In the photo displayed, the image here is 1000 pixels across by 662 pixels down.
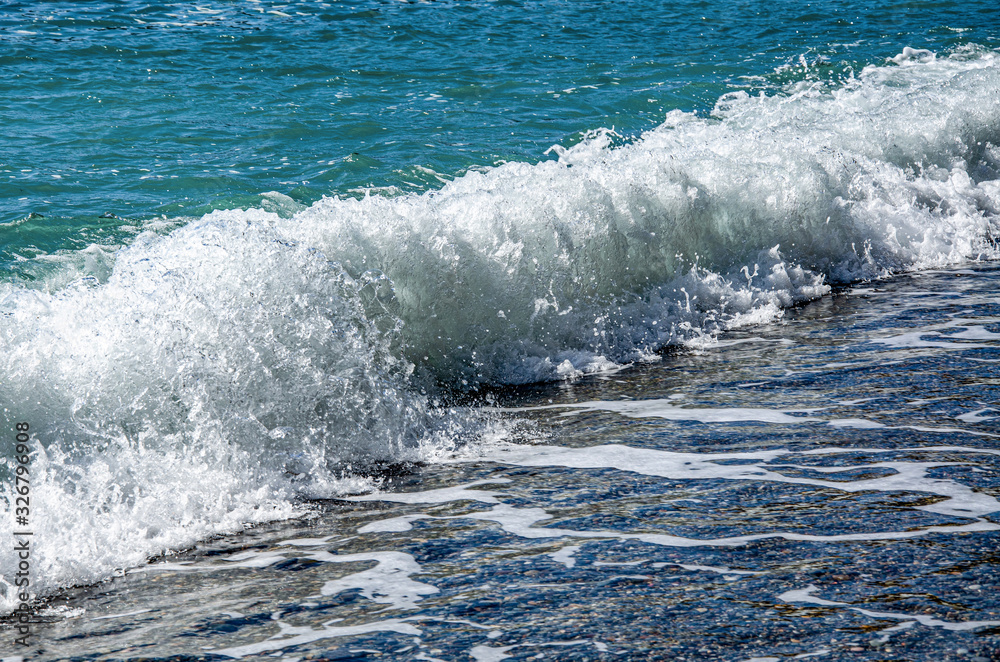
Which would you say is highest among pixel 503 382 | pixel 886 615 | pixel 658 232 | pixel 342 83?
pixel 342 83

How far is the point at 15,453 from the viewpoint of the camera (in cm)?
464

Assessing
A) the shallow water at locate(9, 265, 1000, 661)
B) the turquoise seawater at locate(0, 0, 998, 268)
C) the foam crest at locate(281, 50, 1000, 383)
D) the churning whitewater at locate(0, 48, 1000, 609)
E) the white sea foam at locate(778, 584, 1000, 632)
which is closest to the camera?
the white sea foam at locate(778, 584, 1000, 632)

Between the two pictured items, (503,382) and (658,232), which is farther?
(658,232)

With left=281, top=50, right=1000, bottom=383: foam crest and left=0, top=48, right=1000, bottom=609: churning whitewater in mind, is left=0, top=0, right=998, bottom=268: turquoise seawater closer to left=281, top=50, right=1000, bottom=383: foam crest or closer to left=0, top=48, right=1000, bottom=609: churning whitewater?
left=0, top=48, right=1000, bottom=609: churning whitewater

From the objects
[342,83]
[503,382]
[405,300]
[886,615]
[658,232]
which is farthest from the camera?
[342,83]

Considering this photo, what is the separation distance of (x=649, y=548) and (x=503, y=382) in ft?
8.33

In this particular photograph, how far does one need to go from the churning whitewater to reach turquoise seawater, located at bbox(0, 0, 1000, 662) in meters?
0.02

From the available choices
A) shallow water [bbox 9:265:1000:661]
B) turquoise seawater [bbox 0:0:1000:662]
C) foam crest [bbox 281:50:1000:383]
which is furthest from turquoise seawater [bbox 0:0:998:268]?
shallow water [bbox 9:265:1000:661]

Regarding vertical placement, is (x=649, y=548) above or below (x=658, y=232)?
below

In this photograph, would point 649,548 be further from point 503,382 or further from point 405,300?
point 405,300

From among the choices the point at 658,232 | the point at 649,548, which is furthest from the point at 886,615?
the point at 658,232

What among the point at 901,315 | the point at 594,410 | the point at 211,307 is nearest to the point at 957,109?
the point at 901,315

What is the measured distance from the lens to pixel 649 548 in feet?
12.7

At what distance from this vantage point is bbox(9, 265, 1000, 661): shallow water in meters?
3.26
